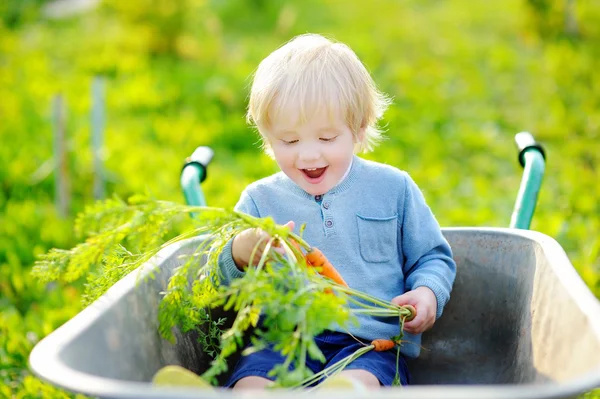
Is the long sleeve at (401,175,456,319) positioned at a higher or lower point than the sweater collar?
lower

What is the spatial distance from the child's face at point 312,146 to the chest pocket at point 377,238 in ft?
0.51

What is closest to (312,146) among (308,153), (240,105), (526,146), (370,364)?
(308,153)

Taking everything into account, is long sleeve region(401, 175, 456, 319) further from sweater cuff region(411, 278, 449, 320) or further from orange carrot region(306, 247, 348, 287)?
orange carrot region(306, 247, 348, 287)

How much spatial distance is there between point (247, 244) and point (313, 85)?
394 millimetres

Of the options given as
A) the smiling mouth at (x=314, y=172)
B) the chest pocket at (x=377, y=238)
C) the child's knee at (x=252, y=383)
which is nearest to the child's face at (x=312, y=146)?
the smiling mouth at (x=314, y=172)

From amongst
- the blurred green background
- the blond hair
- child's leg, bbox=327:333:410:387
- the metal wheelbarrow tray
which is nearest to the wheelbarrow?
the metal wheelbarrow tray

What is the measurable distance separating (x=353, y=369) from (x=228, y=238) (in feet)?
1.25

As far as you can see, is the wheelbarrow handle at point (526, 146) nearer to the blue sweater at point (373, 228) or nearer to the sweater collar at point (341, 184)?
the blue sweater at point (373, 228)

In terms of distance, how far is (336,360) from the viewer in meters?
1.83

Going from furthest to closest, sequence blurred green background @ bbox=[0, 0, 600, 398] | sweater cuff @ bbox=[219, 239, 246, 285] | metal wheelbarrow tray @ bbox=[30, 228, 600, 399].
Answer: blurred green background @ bbox=[0, 0, 600, 398]
sweater cuff @ bbox=[219, 239, 246, 285]
metal wheelbarrow tray @ bbox=[30, 228, 600, 399]

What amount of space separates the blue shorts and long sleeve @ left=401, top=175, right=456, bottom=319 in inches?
7.1

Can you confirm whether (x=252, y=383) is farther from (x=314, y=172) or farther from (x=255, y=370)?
(x=314, y=172)

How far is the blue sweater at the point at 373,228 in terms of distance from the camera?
6.51ft

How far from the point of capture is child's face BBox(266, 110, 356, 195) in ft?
6.14
